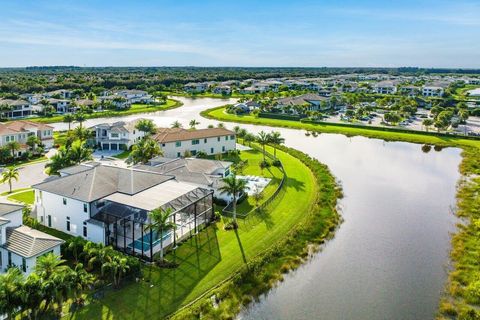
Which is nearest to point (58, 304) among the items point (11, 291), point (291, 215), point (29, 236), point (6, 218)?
point (11, 291)

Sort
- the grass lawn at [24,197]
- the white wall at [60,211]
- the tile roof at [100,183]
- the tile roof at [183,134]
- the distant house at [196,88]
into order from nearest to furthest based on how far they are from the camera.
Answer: the white wall at [60,211]
the tile roof at [100,183]
the grass lawn at [24,197]
the tile roof at [183,134]
the distant house at [196,88]

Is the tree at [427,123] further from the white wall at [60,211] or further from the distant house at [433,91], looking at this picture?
the distant house at [433,91]

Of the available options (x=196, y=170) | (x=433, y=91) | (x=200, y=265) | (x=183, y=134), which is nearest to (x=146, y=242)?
(x=200, y=265)

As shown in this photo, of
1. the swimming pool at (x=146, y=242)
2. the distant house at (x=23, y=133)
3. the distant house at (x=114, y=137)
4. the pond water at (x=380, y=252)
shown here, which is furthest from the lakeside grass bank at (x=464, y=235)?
the distant house at (x=23, y=133)

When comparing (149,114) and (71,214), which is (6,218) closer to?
(71,214)

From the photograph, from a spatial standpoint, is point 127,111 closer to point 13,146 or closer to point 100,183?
point 13,146

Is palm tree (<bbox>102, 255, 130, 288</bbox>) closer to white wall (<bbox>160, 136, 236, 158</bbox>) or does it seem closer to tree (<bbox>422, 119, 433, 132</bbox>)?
white wall (<bbox>160, 136, 236, 158</bbox>)

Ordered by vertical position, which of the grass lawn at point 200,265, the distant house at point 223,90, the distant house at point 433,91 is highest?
the distant house at point 433,91
